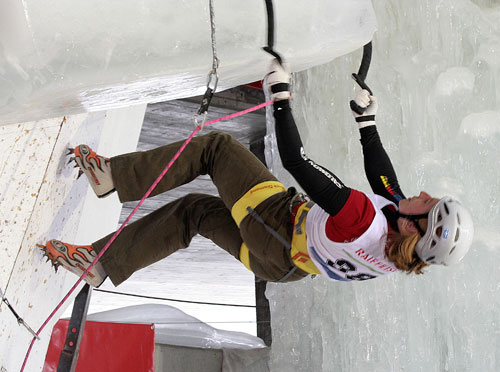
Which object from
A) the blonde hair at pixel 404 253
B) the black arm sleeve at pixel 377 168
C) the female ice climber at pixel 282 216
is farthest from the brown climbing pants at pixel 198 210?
the blonde hair at pixel 404 253

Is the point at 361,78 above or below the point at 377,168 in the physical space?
above

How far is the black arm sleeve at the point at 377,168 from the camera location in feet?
4.87

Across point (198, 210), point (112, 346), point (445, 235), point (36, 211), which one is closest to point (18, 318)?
point (36, 211)

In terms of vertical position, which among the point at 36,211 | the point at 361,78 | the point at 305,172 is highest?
the point at 361,78

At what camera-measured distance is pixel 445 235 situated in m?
1.18

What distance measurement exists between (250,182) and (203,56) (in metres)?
0.37

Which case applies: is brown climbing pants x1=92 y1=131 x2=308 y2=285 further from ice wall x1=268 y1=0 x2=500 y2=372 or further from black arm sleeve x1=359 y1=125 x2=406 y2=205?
ice wall x1=268 y1=0 x2=500 y2=372

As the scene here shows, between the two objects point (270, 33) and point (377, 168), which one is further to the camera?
point (377, 168)

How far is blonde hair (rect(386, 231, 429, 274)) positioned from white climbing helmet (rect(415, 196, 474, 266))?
2cm

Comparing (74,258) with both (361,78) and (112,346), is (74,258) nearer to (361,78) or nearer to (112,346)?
(361,78)

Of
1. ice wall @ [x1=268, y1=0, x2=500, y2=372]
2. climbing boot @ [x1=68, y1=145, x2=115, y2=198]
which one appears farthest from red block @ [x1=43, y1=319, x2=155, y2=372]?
climbing boot @ [x1=68, y1=145, x2=115, y2=198]

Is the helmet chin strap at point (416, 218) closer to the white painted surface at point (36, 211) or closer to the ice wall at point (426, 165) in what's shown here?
the ice wall at point (426, 165)

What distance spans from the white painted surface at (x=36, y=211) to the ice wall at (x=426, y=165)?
1104 millimetres

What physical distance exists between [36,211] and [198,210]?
1.53ft
